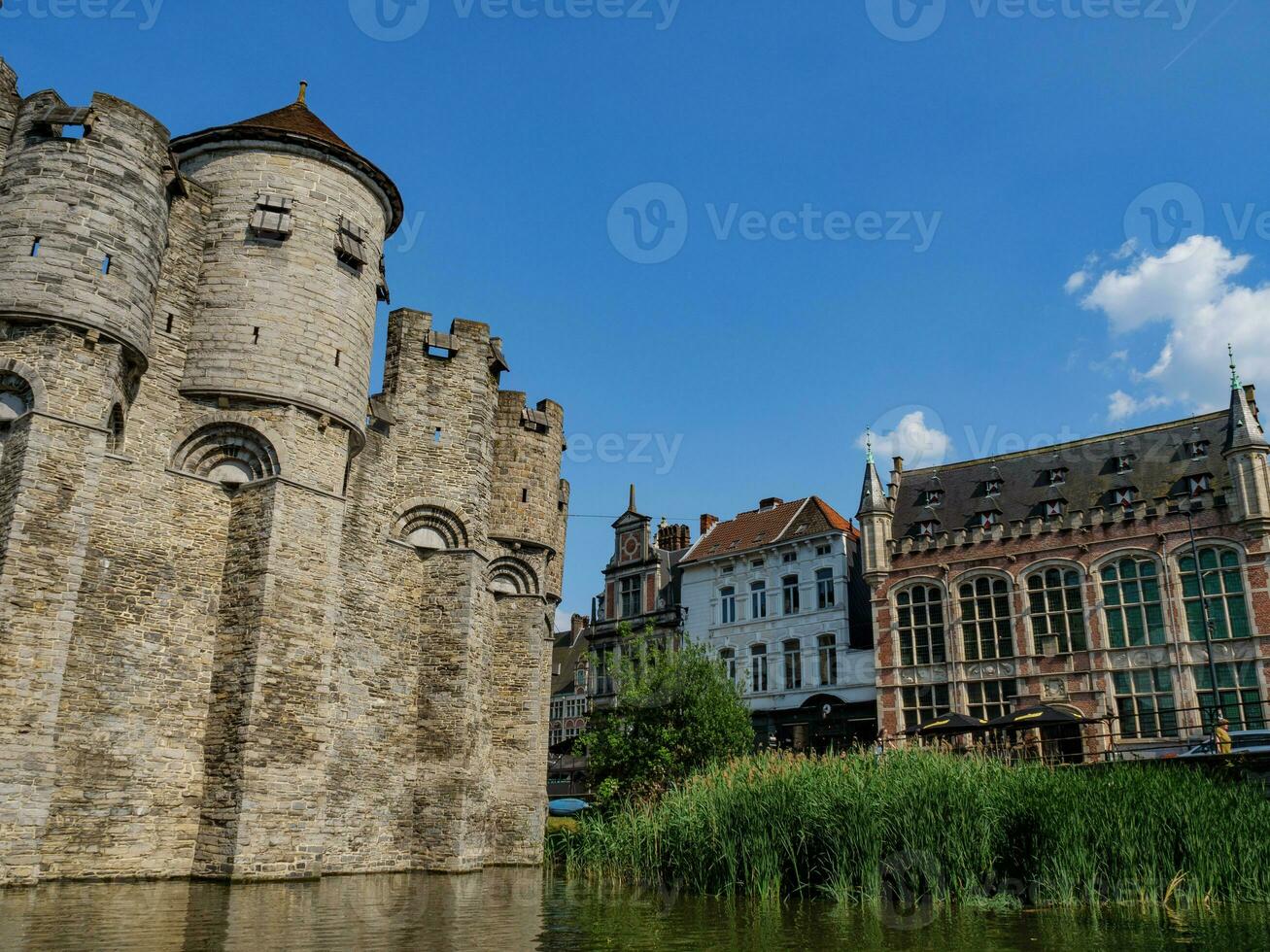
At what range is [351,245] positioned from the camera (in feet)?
71.3

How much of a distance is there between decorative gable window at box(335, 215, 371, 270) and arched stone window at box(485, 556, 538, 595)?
8583mm

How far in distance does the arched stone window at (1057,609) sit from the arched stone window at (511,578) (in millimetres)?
19874

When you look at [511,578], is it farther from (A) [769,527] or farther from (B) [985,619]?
(A) [769,527]

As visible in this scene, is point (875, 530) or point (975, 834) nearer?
point (975, 834)

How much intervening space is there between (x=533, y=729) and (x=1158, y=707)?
71.0ft

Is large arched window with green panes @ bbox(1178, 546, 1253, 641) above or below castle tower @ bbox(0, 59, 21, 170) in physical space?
below

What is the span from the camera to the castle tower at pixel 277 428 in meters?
17.7

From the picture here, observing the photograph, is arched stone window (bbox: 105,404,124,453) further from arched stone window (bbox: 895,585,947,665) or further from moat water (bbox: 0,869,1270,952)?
arched stone window (bbox: 895,585,947,665)

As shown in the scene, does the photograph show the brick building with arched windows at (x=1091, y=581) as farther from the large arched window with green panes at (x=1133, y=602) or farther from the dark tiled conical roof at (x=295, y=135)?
the dark tiled conical roof at (x=295, y=135)

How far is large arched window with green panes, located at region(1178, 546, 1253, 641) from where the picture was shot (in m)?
32.8

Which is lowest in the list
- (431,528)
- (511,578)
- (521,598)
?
(521,598)

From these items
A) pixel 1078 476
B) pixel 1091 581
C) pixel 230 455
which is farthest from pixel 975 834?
pixel 1078 476

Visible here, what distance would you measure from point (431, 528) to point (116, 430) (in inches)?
300

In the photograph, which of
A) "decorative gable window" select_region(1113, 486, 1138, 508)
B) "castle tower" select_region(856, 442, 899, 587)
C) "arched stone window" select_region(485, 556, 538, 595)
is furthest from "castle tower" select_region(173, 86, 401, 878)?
"decorative gable window" select_region(1113, 486, 1138, 508)
